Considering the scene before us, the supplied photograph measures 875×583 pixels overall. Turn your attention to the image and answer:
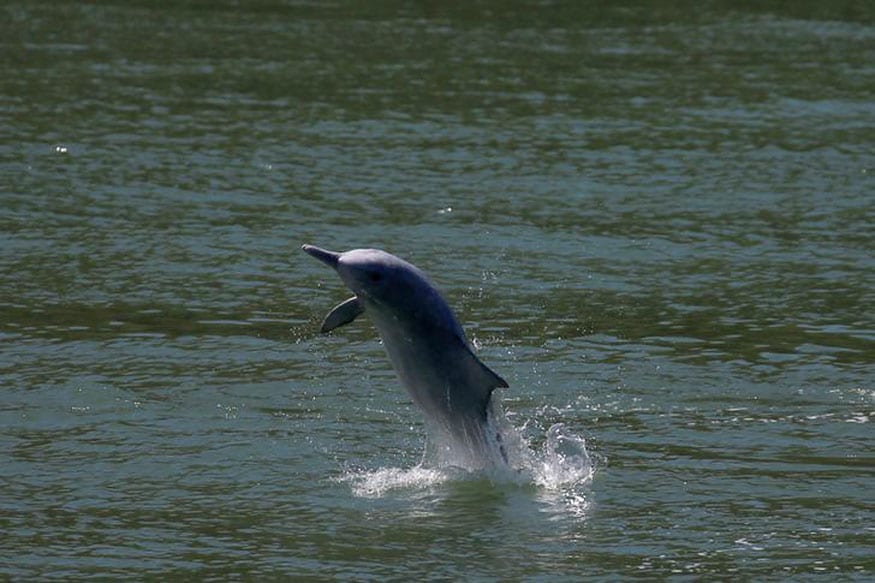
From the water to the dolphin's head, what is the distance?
111 centimetres

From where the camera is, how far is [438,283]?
50.7ft

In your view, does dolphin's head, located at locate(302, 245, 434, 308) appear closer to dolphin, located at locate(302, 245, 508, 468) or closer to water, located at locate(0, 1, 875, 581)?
dolphin, located at locate(302, 245, 508, 468)

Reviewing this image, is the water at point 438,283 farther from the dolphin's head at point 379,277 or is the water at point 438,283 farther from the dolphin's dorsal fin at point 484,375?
the dolphin's head at point 379,277

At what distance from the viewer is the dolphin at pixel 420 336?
1088 cm

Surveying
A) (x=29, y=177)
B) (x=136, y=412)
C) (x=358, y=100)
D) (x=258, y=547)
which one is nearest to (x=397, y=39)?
(x=358, y=100)

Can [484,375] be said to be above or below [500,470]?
above

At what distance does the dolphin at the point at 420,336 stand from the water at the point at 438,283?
0.43 meters

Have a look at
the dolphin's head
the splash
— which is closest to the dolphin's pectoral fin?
the dolphin's head

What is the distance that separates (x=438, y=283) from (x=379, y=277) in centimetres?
461

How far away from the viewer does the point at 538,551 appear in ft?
33.1

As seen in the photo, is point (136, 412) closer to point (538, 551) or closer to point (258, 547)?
point (258, 547)

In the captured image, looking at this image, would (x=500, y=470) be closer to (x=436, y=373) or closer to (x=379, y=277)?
(x=436, y=373)

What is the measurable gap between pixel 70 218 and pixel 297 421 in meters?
5.50

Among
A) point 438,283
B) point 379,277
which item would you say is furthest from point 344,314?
point 438,283
